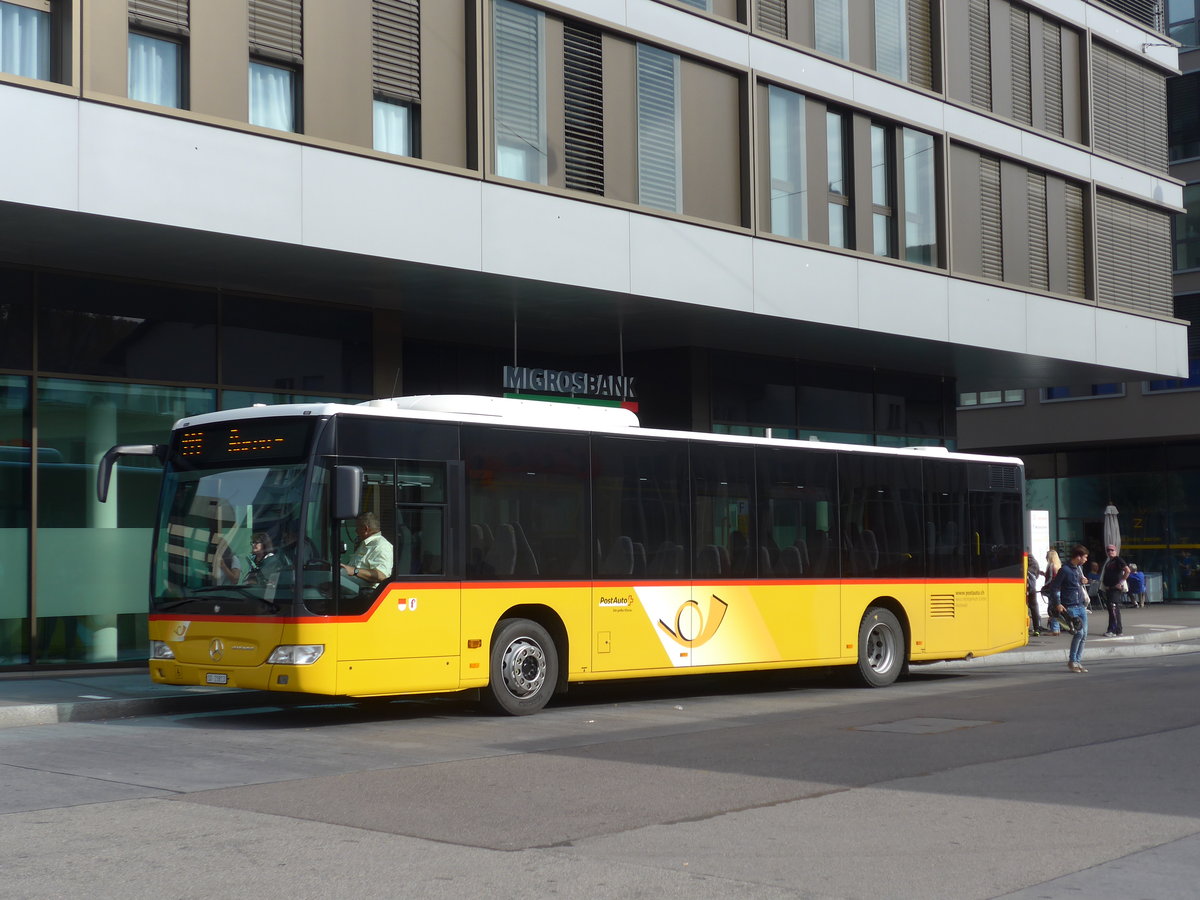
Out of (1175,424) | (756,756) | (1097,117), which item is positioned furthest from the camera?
(1175,424)

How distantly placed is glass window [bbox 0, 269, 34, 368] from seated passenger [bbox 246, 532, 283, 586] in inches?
256

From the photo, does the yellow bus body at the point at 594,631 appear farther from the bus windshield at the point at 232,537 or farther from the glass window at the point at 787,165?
the glass window at the point at 787,165

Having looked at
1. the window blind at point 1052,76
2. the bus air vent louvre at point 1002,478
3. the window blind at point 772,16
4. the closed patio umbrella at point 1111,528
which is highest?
the window blind at point 1052,76

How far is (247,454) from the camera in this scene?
1353 cm

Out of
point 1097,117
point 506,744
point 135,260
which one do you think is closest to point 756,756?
point 506,744

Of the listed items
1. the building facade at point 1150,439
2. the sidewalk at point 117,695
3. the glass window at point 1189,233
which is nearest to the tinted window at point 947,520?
the sidewalk at point 117,695

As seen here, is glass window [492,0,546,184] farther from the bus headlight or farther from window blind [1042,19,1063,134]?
window blind [1042,19,1063,134]

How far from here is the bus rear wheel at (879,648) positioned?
59.4ft

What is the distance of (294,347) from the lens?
2061cm

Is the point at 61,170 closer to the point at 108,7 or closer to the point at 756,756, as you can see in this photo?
the point at 108,7

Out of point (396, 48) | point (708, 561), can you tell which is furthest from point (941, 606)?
point (396, 48)

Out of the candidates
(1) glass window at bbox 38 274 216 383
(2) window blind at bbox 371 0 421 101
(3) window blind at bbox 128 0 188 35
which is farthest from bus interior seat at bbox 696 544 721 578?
(3) window blind at bbox 128 0 188 35

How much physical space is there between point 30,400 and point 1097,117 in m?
22.8

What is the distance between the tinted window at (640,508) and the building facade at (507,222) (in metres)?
4.51
